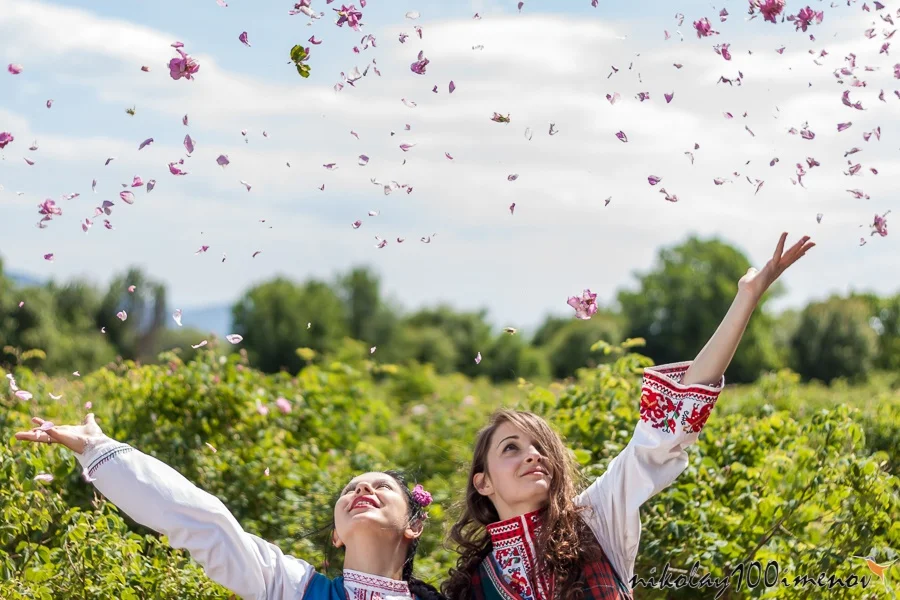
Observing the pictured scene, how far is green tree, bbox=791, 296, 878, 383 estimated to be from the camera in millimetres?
26922

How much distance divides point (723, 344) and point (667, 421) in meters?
0.25

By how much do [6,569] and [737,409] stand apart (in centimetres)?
428

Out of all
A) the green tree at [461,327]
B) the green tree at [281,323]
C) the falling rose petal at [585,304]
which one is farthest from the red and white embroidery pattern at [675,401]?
the green tree at [461,327]

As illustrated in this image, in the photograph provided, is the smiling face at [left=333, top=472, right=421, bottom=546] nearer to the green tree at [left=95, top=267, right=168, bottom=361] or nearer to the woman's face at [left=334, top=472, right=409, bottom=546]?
the woman's face at [left=334, top=472, right=409, bottom=546]

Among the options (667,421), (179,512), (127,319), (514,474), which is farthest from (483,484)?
(127,319)

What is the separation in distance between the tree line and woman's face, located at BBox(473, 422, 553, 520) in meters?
26.0

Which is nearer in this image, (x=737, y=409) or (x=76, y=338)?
(x=737, y=409)

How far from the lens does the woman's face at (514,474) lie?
9.73ft

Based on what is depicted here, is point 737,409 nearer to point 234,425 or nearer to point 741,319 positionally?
point 234,425

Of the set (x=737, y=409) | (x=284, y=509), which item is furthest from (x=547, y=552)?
(x=737, y=409)

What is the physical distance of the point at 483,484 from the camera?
122 inches

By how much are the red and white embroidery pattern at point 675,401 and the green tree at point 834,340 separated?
24.6 m

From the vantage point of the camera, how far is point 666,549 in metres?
3.76

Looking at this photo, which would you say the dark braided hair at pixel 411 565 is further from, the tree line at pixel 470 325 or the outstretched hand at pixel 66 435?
the tree line at pixel 470 325
